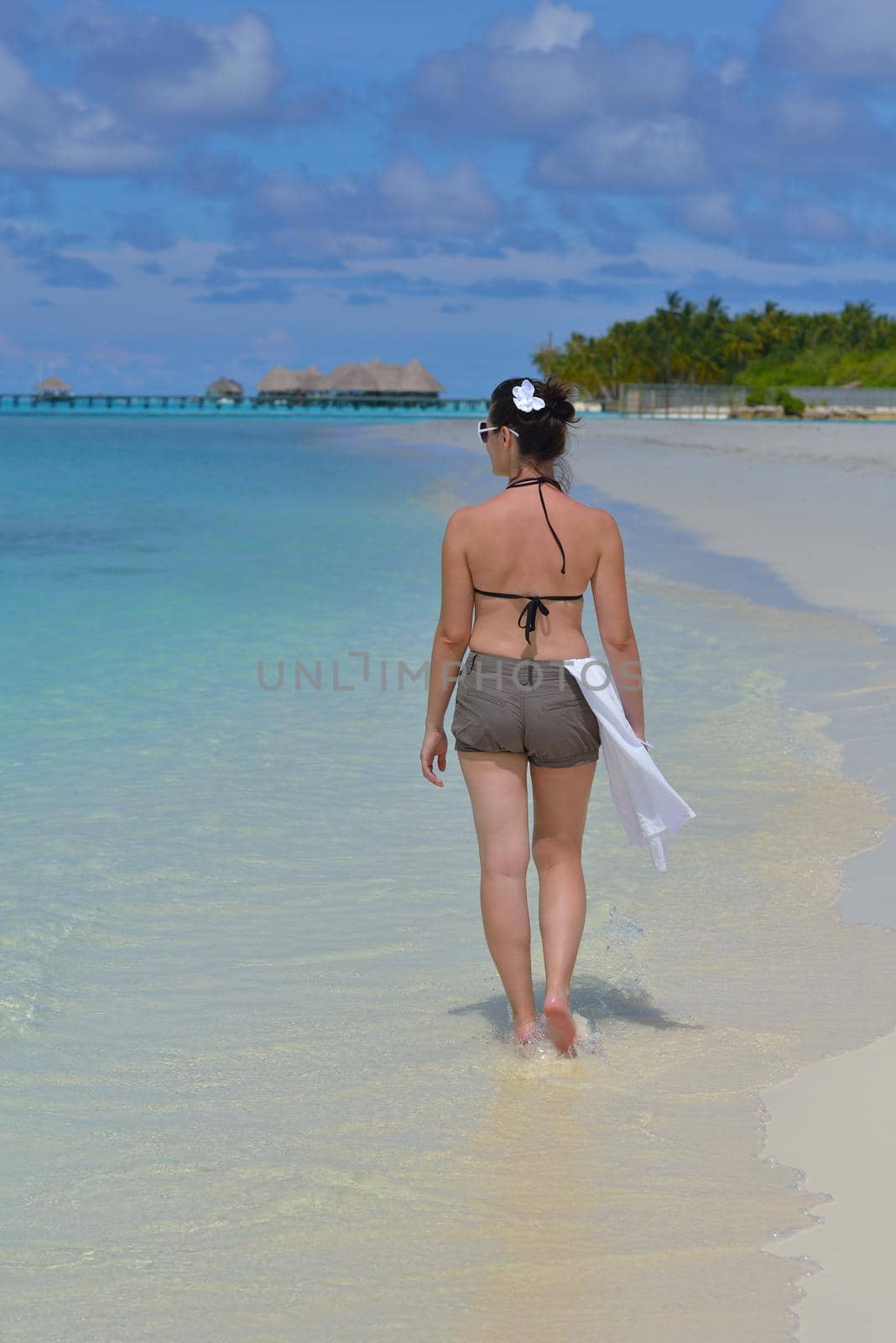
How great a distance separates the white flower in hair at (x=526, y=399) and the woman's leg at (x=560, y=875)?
2.90 ft

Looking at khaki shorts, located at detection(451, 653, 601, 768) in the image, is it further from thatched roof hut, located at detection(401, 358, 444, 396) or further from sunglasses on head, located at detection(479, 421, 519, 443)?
thatched roof hut, located at detection(401, 358, 444, 396)

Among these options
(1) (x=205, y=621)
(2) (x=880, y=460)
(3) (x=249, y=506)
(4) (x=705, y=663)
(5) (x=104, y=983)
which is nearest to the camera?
(5) (x=104, y=983)

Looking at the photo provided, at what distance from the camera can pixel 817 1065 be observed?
3627mm

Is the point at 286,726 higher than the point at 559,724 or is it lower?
lower

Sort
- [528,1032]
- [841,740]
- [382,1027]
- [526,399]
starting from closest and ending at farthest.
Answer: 1. [526,399]
2. [528,1032]
3. [382,1027]
4. [841,740]

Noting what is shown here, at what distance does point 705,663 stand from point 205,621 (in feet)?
17.3

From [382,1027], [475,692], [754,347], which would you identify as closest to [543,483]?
[475,692]

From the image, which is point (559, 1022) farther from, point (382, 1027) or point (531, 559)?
point (531, 559)

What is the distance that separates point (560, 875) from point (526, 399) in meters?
1.21

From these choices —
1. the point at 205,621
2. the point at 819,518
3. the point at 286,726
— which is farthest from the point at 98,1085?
the point at 819,518

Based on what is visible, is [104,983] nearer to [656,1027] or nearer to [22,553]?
[656,1027]

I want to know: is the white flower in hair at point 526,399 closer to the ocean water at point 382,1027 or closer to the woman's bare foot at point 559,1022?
the woman's bare foot at point 559,1022

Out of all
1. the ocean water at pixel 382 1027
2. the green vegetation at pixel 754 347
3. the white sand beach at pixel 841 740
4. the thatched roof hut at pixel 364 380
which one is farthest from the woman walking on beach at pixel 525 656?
the thatched roof hut at pixel 364 380

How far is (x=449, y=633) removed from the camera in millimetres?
3707
